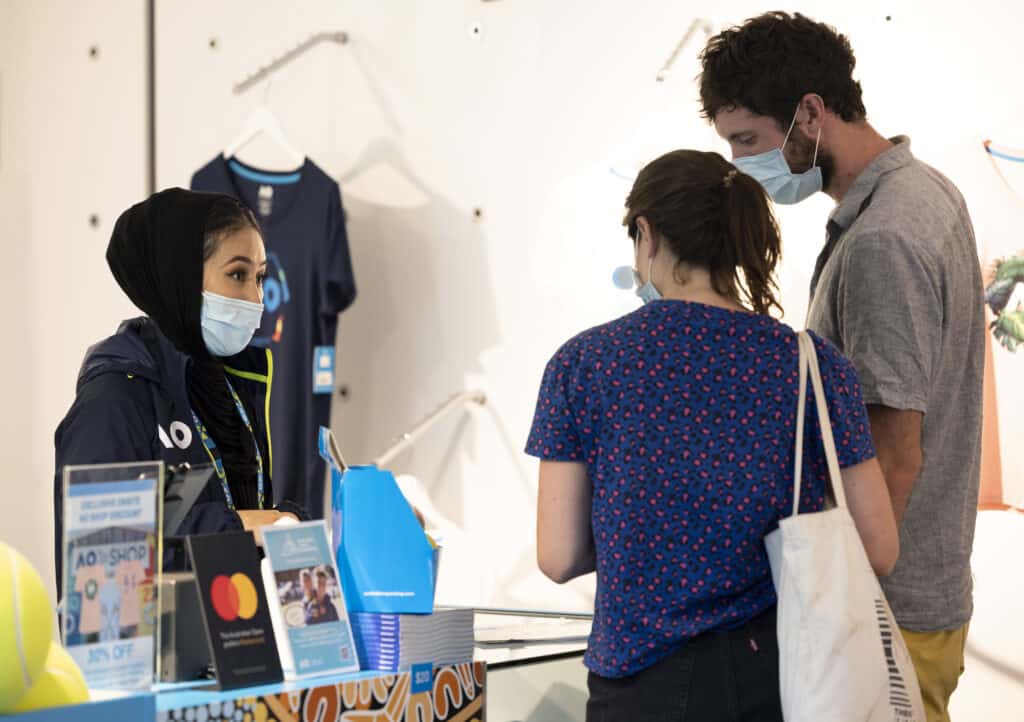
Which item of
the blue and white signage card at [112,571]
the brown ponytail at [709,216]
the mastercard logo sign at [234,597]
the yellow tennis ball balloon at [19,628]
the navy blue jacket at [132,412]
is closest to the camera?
the yellow tennis ball balloon at [19,628]

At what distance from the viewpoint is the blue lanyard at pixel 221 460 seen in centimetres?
216

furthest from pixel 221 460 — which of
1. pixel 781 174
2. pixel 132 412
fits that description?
pixel 781 174

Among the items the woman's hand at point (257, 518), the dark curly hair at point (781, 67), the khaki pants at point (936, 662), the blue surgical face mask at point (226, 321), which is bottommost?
the khaki pants at point (936, 662)

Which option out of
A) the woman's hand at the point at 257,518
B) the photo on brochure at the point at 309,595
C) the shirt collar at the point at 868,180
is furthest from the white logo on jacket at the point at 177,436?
the shirt collar at the point at 868,180

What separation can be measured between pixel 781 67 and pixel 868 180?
0.23m

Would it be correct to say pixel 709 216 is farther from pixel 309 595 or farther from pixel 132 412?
pixel 132 412

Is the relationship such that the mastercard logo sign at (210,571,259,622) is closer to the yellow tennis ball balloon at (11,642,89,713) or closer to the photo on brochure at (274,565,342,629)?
the photo on brochure at (274,565,342,629)

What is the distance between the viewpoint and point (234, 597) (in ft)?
4.97

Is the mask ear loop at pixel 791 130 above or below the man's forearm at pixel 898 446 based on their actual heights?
above

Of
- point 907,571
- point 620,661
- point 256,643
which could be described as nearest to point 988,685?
point 907,571

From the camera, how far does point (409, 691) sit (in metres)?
1.64

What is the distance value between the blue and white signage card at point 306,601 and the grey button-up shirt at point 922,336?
0.80 metres

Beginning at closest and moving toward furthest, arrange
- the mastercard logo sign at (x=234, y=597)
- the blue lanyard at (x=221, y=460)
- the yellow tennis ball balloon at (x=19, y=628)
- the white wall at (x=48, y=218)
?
1. the yellow tennis ball balloon at (x=19, y=628)
2. the mastercard logo sign at (x=234, y=597)
3. the blue lanyard at (x=221, y=460)
4. the white wall at (x=48, y=218)

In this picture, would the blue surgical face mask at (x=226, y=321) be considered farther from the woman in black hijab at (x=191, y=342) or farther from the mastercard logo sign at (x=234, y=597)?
the mastercard logo sign at (x=234, y=597)
